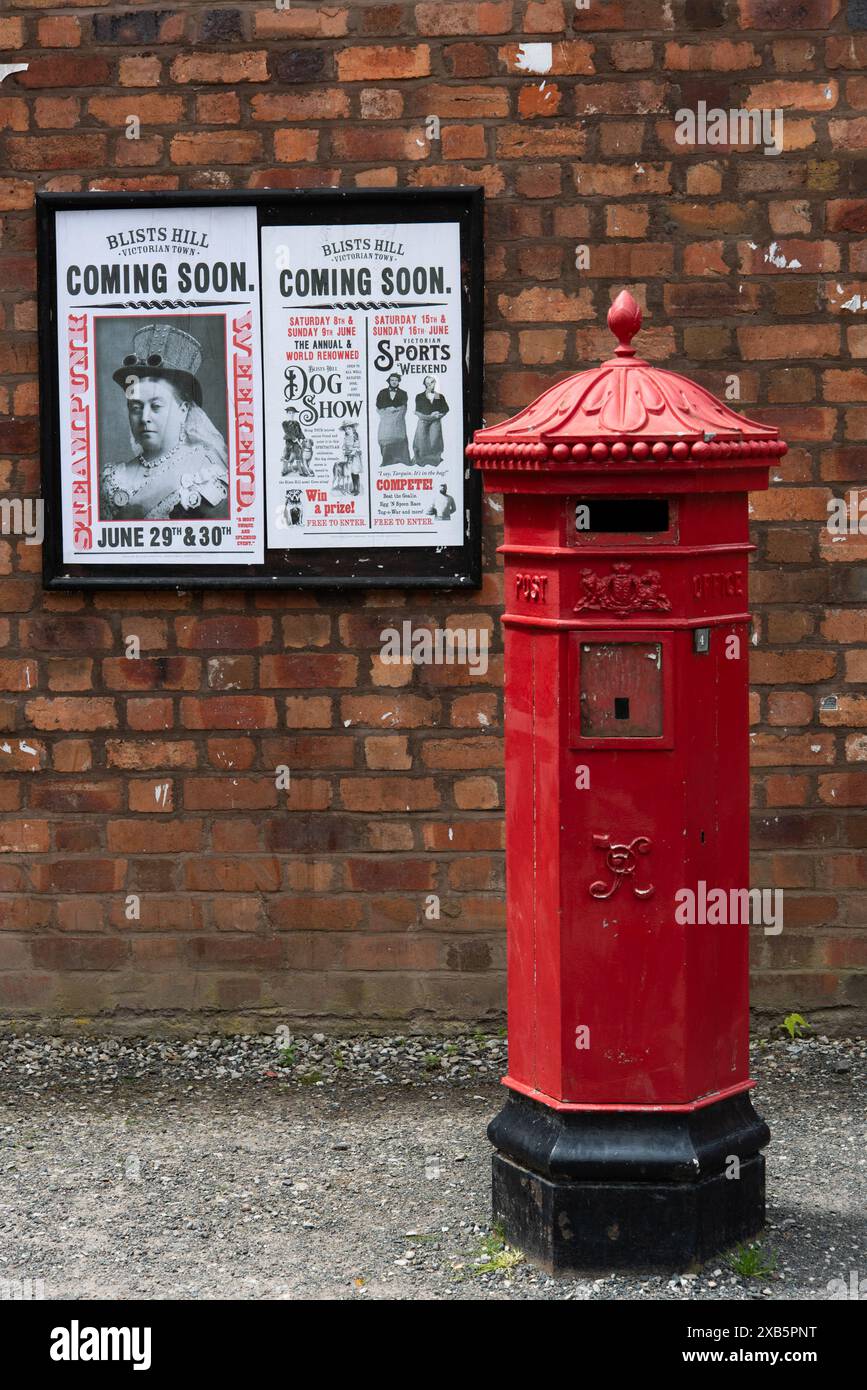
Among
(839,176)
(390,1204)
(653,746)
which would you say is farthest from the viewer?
(839,176)

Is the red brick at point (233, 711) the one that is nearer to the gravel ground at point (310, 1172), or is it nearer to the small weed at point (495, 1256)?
the gravel ground at point (310, 1172)

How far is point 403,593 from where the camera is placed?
6.09 metres

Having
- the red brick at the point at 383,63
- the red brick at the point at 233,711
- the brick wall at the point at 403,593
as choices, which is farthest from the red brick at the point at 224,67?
the red brick at the point at 233,711

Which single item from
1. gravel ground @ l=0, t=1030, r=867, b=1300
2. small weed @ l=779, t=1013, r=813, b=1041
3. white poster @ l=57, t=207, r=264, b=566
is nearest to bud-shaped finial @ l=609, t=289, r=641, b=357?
white poster @ l=57, t=207, r=264, b=566

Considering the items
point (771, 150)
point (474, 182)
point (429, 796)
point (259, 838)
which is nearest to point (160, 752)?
point (259, 838)

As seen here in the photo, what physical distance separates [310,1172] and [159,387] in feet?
9.40

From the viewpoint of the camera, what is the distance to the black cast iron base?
4203 mm

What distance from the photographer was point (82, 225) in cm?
606

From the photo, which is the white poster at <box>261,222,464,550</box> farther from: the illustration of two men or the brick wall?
the brick wall

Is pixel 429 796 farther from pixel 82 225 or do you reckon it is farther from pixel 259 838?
pixel 82 225

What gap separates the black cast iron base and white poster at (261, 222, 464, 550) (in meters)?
2.50

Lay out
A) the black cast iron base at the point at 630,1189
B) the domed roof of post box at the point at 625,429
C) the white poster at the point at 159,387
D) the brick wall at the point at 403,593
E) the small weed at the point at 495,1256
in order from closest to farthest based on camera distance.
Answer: the domed roof of post box at the point at 625,429
the black cast iron base at the point at 630,1189
the small weed at the point at 495,1256
the brick wall at the point at 403,593
the white poster at the point at 159,387

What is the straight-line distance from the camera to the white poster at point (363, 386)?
6.01 metres

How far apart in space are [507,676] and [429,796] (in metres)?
1.86
